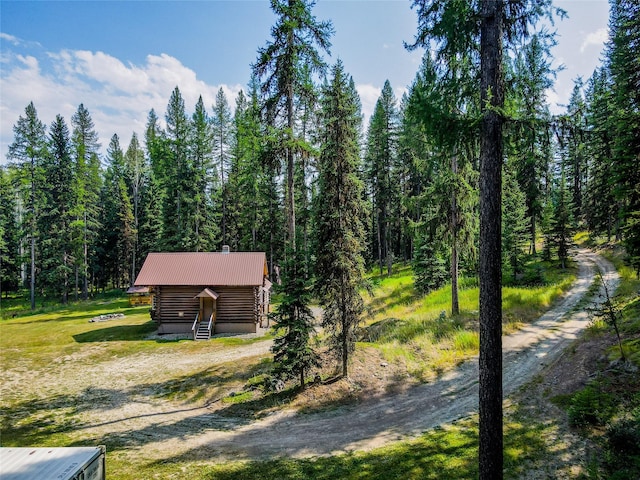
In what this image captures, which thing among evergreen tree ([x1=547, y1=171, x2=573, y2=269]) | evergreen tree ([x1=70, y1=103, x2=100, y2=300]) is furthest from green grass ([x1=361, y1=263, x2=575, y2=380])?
evergreen tree ([x1=70, y1=103, x2=100, y2=300])

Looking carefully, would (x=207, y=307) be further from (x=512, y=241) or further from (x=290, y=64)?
(x=512, y=241)

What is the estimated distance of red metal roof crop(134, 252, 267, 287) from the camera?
24844mm

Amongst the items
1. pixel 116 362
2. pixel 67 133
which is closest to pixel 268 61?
pixel 116 362

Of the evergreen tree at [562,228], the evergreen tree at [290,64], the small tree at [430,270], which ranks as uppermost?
the evergreen tree at [290,64]

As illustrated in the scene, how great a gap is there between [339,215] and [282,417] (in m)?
7.30

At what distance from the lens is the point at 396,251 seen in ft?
188

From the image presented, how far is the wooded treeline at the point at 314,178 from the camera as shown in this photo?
7.99m

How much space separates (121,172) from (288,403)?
54.6 m

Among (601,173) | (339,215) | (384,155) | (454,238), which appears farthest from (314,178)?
(601,173)

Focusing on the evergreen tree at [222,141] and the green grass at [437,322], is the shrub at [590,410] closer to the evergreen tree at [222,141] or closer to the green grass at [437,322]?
the green grass at [437,322]

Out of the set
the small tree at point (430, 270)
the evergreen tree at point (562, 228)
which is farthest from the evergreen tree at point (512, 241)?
the small tree at point (430, 270)

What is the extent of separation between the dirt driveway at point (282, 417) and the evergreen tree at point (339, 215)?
3270 millimetres

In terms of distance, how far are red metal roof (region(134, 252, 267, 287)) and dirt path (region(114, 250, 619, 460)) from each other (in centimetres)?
1270

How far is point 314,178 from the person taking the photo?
17344mm
